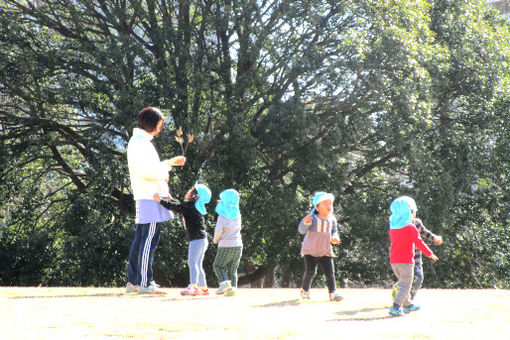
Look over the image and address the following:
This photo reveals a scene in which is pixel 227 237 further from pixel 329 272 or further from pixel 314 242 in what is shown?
pixel 329 272

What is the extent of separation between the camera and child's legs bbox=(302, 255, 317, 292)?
7906 millimetres

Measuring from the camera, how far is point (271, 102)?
1662 cm

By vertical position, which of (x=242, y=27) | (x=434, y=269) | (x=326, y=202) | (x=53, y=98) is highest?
(x=242, y=27)

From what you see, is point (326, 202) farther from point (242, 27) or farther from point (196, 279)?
point (242, 27)

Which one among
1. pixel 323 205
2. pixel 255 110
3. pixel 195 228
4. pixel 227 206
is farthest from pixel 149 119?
pixel 255 110

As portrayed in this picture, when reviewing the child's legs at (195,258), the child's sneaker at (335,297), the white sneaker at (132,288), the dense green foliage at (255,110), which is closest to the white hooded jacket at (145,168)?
the child's legs at (195,258)

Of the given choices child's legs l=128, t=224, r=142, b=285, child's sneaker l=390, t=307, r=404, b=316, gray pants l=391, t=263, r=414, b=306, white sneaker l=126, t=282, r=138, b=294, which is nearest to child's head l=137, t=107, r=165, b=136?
child's legs l=128, t=224, r=142, b=285

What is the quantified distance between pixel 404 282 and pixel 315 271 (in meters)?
1.54

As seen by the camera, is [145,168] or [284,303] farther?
[284,303]

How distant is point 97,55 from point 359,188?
8535mm

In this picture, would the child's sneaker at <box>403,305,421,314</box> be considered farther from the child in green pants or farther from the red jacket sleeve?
the child in green pants

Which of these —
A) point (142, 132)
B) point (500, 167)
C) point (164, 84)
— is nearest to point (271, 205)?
point (164, 84)

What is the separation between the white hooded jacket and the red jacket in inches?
104

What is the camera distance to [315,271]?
7.97m
